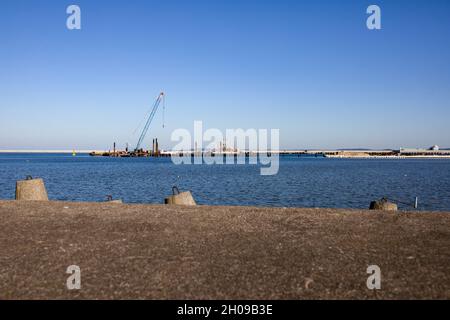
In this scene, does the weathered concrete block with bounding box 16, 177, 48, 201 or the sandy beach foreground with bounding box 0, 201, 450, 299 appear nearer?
the sandy beach foreground with bounding box 0, 201, 450, 299

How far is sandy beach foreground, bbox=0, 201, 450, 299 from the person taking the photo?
186 inches

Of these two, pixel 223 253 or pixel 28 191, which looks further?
pixel 28 191

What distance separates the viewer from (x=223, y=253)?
6.31 m

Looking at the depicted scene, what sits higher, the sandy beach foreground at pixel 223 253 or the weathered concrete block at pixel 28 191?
the weathered concrete block at pixel 28 191

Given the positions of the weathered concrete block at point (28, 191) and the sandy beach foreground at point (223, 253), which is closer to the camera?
the sandy beach foreground at point (223, 253)

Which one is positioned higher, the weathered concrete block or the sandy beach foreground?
the weathered concrete block

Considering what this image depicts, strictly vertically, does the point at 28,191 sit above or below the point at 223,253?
above

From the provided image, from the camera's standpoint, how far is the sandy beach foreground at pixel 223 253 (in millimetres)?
4715

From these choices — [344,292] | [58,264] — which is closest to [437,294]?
[344,292]

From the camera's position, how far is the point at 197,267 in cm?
555

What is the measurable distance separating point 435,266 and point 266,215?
14.6 feet
